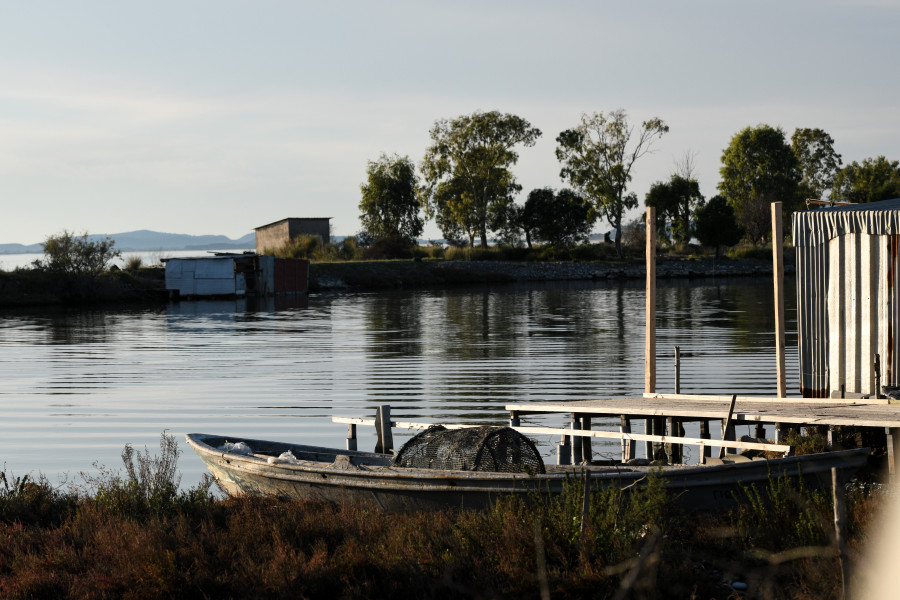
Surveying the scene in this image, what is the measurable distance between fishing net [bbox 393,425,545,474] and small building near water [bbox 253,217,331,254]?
78512 millimetres

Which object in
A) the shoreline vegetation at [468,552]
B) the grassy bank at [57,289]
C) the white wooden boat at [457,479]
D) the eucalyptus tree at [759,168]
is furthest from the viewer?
the eucalyptus tree at [759,168]

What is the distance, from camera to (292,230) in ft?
295

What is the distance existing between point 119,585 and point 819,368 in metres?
10.7

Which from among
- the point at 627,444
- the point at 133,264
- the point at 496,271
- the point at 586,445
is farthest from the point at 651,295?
the point at 496,271

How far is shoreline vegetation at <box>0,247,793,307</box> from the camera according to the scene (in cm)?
6144

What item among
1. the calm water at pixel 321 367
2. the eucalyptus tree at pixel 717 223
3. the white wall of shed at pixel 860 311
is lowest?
the calm water at pixel 321 367

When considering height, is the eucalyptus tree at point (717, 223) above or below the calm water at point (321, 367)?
above

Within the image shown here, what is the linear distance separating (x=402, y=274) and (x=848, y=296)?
6642 cm

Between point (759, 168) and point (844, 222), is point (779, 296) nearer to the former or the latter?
point (844, 222)

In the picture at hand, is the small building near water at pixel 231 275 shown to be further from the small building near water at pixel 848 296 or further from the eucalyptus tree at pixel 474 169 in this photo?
the small building near water at pixel 848 296

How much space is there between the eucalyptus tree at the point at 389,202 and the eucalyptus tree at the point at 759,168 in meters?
35.5

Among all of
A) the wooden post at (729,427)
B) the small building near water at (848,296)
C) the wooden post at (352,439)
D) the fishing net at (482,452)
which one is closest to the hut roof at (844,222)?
the small building near water at (848,296)

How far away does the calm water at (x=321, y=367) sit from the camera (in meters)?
18.7

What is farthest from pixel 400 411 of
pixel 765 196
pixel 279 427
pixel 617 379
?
pixel 765 196
